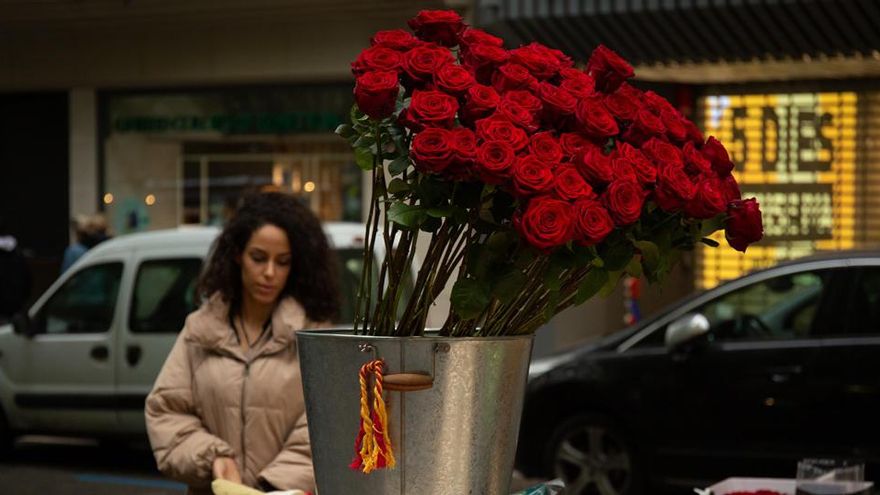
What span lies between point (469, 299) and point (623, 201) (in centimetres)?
26

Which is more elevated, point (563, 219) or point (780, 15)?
point (780, 15)

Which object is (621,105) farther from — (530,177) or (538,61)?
(530,177)

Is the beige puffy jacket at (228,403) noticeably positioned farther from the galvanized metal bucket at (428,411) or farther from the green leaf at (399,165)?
the green leaf at (399,165)

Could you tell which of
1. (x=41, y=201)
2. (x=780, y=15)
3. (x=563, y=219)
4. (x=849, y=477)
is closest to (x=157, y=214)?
(x=41, y=201)

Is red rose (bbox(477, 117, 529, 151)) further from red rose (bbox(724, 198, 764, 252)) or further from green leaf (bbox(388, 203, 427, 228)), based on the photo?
red rose (bbox(724, 198, 764, 252))

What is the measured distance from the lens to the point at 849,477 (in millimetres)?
3547

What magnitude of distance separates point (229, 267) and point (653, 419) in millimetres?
5137

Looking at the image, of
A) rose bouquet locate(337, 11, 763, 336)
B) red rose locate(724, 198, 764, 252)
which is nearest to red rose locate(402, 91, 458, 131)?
rose bouquet locate(337, 11, 763, 336)

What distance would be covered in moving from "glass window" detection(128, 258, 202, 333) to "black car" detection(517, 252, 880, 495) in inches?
95.9

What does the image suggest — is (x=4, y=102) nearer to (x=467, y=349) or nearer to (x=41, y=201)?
(x=41, y=201)

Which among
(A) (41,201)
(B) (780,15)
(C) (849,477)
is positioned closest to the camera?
(C) (849,477)

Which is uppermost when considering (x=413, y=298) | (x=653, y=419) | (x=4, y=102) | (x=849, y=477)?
(x=4, y=102)

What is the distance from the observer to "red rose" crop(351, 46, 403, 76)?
2305mm

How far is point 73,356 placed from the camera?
35.5 feet
